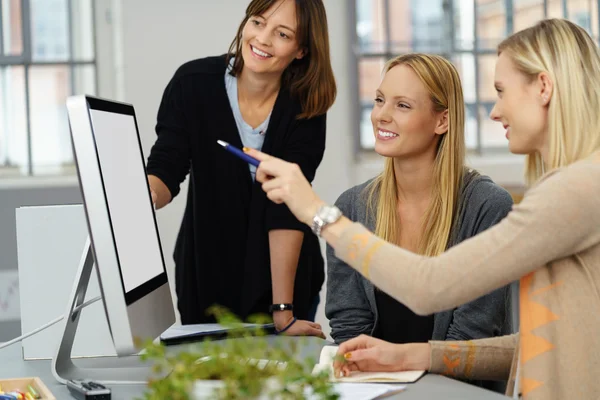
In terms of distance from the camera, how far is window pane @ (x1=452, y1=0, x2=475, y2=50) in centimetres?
463

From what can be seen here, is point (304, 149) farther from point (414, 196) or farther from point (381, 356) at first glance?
point (381, 356)

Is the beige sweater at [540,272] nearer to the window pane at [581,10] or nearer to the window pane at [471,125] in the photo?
the window pane at [471,125]

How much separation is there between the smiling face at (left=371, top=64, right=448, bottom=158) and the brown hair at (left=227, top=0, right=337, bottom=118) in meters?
0.30

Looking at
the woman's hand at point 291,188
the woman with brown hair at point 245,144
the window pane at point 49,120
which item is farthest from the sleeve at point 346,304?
the window pane at point 49,120

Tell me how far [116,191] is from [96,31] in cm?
300

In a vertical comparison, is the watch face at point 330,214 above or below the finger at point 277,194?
below

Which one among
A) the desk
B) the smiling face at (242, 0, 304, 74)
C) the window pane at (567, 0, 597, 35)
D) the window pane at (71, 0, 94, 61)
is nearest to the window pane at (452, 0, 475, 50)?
the window pane at (567, 0, 597, 35)

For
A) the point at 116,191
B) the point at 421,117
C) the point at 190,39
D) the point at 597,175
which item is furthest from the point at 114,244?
the point at 190,39

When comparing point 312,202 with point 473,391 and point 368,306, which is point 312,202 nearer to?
point 473,391

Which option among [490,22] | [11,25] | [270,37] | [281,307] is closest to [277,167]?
[281,307]

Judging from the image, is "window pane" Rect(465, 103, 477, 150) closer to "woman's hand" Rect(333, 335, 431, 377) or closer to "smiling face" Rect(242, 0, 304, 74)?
"smiling face" Rect(242, 0, 304, 74)

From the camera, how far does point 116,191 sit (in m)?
1.41

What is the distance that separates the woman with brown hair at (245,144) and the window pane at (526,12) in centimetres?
273

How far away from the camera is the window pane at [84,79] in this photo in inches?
169
